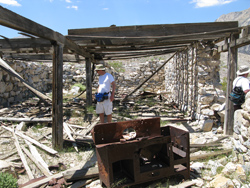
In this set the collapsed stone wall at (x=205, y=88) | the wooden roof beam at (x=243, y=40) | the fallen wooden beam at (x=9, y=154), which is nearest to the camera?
the fallen wooden beam at (x=9, y=154)

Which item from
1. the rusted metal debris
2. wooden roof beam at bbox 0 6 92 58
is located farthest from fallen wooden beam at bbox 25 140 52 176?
wooden roof beam at bbox 0 6 92 58

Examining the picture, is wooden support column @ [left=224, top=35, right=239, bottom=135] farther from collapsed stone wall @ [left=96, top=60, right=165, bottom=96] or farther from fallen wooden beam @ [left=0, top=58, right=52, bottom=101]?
collapsed stone wall @ [left=96, top=60, right=165, bottom=96]

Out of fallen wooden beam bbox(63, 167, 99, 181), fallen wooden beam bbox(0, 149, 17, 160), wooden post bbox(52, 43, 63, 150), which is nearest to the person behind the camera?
fallen wooden beam bbox(63, 167, 99, 181)

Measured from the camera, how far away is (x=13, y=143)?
4680mm

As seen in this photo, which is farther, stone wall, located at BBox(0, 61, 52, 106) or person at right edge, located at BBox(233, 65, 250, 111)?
stone wall, located at BBox(0, 61, 52, 106)

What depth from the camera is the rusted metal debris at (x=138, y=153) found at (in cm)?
277

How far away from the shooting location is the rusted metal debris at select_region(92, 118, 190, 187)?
2.77 m

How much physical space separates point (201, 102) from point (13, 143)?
17.3 feet

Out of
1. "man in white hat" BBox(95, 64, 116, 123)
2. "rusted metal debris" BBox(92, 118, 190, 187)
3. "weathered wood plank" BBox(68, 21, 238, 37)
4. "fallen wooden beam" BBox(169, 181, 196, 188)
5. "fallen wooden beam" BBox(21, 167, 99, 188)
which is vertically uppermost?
"weathered wood plank" BBox(68, 21, 238, 37)

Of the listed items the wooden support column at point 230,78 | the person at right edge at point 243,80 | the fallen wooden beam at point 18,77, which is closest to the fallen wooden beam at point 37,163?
the fallen wooden beam at point 18,77

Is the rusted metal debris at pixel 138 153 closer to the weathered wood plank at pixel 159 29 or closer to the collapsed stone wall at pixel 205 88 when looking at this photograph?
the weathered wood plank at pixel 159 29

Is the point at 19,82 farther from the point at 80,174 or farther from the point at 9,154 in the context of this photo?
the point at 80,174

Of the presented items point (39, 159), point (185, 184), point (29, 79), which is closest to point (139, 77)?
point (29, 79)

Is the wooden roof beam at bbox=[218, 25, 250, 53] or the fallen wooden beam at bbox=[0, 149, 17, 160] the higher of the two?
the wooden roof beam at bbox=[218, 25, 250, 53]
